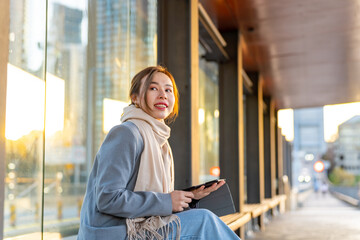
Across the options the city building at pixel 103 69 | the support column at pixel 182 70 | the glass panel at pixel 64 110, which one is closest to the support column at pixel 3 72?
the city building at pixel 103 69

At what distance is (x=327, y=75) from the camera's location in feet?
33.7

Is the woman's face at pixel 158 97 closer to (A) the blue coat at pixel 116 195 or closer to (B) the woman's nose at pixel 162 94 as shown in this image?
(B) the woman's nose at pixel 162 94

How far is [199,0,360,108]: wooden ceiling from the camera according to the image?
19.0 ft

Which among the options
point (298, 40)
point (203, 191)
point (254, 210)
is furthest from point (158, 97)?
point (298, 40)

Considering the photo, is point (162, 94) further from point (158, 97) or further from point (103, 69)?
point (103, 69)

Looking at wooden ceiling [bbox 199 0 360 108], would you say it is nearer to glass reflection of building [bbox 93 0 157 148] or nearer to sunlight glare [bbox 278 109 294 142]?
glass reflection of building [bbox 93 0 157 148]

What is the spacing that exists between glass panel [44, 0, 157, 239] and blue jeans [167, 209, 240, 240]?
10.4ft

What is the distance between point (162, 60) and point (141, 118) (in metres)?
1.94

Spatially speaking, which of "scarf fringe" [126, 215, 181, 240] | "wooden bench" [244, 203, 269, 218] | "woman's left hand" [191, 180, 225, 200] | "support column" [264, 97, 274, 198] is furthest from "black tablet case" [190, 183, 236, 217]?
"support column" [264, 97, 274, 198]

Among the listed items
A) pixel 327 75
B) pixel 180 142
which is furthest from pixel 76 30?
pixel 327 75

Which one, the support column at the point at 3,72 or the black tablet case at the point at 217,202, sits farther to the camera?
the black tablet case at the point at 217,202

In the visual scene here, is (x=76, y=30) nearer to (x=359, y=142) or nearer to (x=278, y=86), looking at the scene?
(x=278, y=86)

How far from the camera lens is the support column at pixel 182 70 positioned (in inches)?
151

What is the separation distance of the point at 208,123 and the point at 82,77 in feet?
13.9
